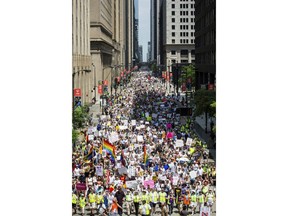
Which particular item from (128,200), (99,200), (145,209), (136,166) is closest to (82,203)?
(99,200)

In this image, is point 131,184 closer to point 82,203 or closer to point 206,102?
point 82,203

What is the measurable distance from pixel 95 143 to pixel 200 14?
7241cm

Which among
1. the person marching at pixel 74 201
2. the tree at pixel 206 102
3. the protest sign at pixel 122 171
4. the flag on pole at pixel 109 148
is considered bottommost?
A: the person marching at pixel 74 201

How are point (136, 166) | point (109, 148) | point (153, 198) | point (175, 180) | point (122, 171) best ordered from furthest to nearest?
point (109, 148) < point (136, 166) < point (122, 171) < point (175, 180) < point (153, 198)

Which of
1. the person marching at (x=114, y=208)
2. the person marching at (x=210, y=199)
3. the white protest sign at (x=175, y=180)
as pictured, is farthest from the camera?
the white protest sign at (x=175, y=180)

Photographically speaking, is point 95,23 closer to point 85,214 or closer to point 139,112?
point 139,112

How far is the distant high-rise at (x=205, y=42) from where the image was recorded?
85625 millimetres

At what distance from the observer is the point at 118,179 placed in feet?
86.6

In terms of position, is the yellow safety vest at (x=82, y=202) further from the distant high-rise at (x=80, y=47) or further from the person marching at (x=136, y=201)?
the distant high-rise at (x=80, y=47)

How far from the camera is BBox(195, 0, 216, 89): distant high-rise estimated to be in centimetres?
8562

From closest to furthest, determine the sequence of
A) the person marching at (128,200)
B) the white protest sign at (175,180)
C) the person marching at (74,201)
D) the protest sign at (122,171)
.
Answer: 1. the person marching at (128,200)
2. the person marching at (74,201)
3. the white protest sign at (175,180)
4. the protest sign at (122,171)

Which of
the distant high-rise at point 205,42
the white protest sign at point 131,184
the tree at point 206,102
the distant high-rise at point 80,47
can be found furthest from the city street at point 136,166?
the distant high-rise at point 205,42

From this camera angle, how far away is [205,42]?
316 ft

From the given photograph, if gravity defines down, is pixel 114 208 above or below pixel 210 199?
below
